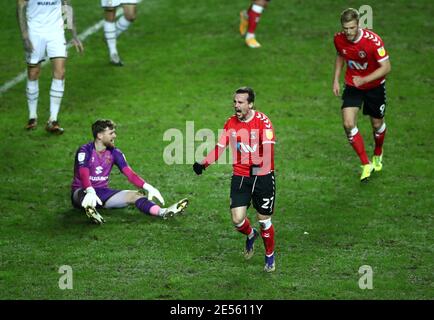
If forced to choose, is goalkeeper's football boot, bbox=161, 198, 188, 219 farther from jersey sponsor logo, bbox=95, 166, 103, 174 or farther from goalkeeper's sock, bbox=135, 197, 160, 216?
jersey sponsor logo, bbox=95, 166, 103, 174

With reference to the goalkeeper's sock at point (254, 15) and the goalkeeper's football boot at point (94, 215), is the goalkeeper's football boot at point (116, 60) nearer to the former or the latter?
the goalkeeper's sock at point (254, 15)

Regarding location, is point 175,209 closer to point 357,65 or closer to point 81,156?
point 81,156

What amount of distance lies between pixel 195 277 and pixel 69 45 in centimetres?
966

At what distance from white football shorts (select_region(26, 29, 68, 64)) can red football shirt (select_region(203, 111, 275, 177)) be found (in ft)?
16.8

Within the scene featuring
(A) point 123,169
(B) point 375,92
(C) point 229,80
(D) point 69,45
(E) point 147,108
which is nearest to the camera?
(A) point 123,169

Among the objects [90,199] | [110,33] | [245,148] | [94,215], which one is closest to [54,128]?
[110,33]

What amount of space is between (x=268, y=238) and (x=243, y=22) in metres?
9.00

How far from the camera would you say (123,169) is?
1130 centimetres

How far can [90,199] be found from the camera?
35.5 ft

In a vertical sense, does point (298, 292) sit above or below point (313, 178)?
below

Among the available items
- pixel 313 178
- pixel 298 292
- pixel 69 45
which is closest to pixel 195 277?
pixel 298 292

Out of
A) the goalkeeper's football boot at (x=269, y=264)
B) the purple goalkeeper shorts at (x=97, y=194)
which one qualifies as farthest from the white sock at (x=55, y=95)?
the goalkeeper's football boot at (x=269, y=264)

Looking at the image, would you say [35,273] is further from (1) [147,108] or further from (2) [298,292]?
(1) [147,108]

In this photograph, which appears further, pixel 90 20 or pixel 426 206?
pixel 90 20
